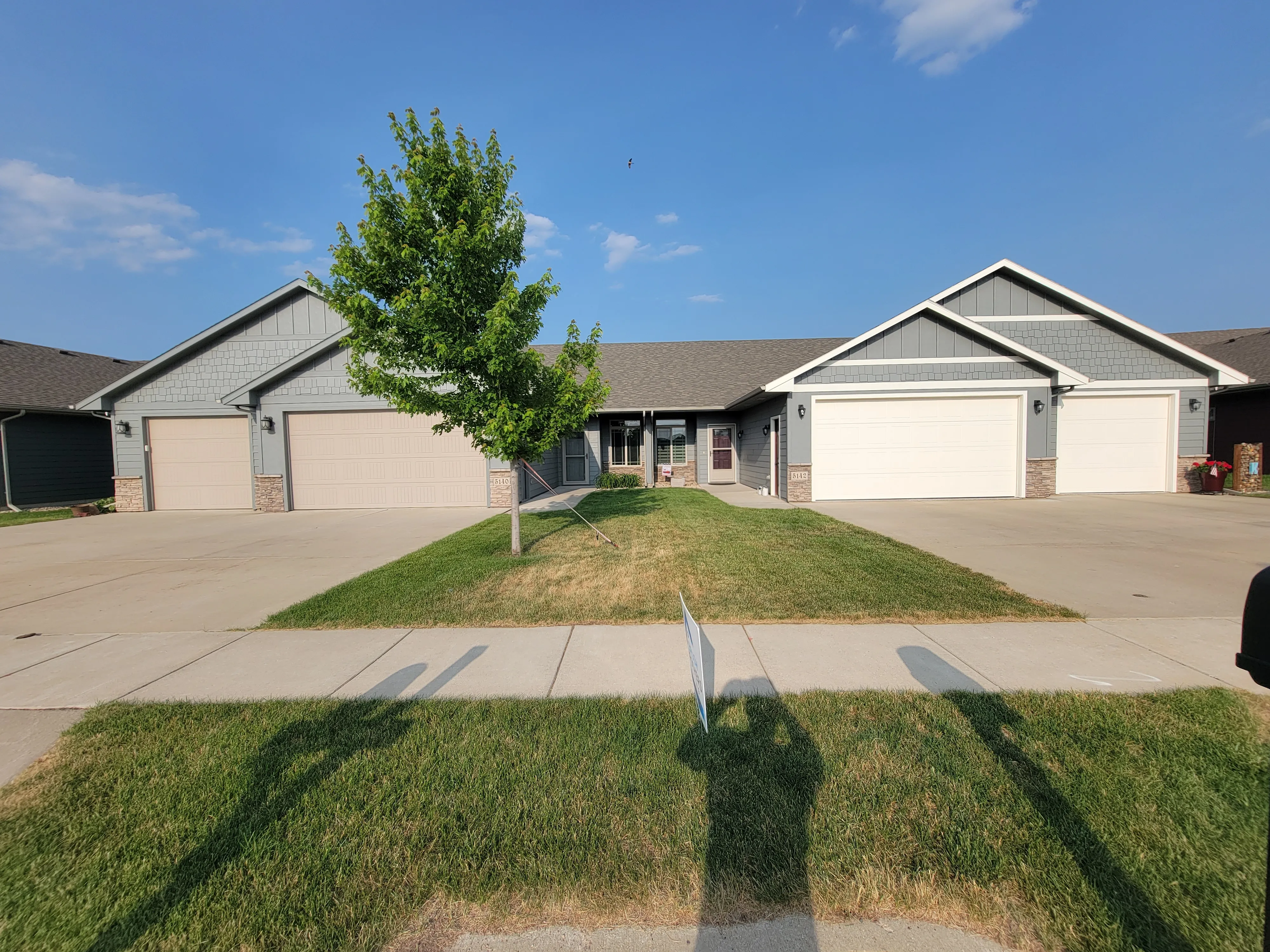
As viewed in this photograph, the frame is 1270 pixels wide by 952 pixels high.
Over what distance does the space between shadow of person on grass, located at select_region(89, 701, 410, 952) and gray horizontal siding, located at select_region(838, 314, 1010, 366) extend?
13.1 m

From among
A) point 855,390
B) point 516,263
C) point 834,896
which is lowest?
point 834,896

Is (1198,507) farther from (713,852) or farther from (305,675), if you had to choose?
(305,675)

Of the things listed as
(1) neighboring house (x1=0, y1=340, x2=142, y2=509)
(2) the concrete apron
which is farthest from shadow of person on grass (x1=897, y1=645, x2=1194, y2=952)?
(1) neighboring house (x1=0, y1=340, x2=142, y2=509)

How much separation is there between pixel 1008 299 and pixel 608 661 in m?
16.9

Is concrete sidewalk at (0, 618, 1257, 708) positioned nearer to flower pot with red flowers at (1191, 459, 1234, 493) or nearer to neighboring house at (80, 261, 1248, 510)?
neighboring house at (80, 261, 1248, 510)

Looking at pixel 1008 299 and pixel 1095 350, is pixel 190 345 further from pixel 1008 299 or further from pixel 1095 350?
pixel 1095 350

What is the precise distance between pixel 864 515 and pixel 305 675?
1048 centimetres

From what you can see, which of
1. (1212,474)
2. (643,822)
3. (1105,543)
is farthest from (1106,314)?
(643,822)

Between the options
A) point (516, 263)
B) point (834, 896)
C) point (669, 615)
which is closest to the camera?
point (834, 896)

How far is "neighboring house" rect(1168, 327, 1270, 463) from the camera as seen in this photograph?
1677 cm

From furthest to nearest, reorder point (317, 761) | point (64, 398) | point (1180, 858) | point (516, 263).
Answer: point (64, 398), point (516, 263), point (317, 761), point (1180, 858)

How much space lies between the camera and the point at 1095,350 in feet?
48.8

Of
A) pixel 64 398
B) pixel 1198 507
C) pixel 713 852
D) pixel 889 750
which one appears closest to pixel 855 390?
pixel 1198 507

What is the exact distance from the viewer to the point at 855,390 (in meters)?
13.3
